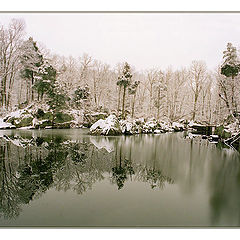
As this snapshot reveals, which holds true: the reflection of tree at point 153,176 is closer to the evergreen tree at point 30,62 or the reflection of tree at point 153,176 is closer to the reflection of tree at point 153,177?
the reflection of tree at point 153,177

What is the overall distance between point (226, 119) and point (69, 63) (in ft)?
39.6

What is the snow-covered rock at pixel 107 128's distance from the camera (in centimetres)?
1107

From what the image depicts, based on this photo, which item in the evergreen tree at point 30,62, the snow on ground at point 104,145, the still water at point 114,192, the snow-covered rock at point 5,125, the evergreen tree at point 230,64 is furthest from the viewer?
the snow-covered rock at point 5,125

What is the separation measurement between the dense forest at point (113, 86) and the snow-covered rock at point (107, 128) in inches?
140

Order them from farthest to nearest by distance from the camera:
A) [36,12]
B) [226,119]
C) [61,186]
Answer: [226,119], [36,12], [61,186]

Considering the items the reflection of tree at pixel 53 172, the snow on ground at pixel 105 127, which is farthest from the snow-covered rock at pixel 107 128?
the reflection of tree at pixel 53 172

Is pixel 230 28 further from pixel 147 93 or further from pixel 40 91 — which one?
pixel 40 91

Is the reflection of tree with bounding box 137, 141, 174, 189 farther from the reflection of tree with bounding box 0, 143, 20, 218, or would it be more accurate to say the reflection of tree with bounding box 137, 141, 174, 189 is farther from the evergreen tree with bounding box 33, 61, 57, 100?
the evergreen tree with bounding box 33, 61, 57, 100

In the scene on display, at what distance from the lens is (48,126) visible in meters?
13.7

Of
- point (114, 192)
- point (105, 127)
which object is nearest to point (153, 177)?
point (114, 192)

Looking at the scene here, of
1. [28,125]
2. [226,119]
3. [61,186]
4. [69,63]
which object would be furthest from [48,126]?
[226,119]

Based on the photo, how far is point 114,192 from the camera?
10.9 ft

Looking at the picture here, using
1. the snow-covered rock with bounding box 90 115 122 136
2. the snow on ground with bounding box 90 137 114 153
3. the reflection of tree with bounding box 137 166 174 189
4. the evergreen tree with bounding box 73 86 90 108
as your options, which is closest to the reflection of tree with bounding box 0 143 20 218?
the reflection of tree with bounding box 137 166 174 189

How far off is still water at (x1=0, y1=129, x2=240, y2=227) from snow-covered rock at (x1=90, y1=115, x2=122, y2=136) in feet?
18.4
